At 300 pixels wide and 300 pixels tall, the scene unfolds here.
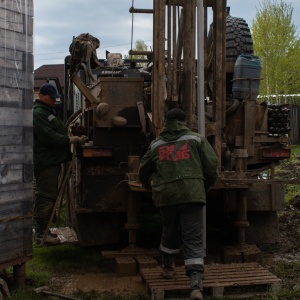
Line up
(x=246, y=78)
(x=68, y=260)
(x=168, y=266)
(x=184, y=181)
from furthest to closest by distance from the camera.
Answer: (x=246, y=78)
(x=68, y=260)
(x=168, y=266)
(x=184, y=181)

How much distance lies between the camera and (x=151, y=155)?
566 cm

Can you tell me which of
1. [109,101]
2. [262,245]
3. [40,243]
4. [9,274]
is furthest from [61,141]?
[262,245]

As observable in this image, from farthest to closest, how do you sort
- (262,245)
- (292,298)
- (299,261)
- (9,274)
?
(262,245)
(299,261)
(9,274)
(292,298)

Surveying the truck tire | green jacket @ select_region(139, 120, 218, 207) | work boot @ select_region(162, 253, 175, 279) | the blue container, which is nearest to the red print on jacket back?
green jacket @ select_region(139, 120, 218, 207)

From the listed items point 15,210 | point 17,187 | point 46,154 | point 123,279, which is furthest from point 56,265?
point 17,187

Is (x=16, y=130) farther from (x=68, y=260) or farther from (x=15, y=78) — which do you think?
(x=68, y=260)

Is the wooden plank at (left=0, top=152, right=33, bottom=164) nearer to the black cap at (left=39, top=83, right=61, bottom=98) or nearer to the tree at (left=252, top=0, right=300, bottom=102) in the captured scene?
the black cap at (left=39, top=83, right=61, bottom=98)

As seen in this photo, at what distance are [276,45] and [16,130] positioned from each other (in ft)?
83.4

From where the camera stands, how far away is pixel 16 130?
5.59 metres

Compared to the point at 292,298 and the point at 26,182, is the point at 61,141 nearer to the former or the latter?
the point at 26,182

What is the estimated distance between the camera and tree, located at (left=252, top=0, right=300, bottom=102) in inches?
1157

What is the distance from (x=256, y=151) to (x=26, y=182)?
3.06m

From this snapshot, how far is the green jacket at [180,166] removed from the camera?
538 centimetres

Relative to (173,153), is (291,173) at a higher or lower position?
lower
